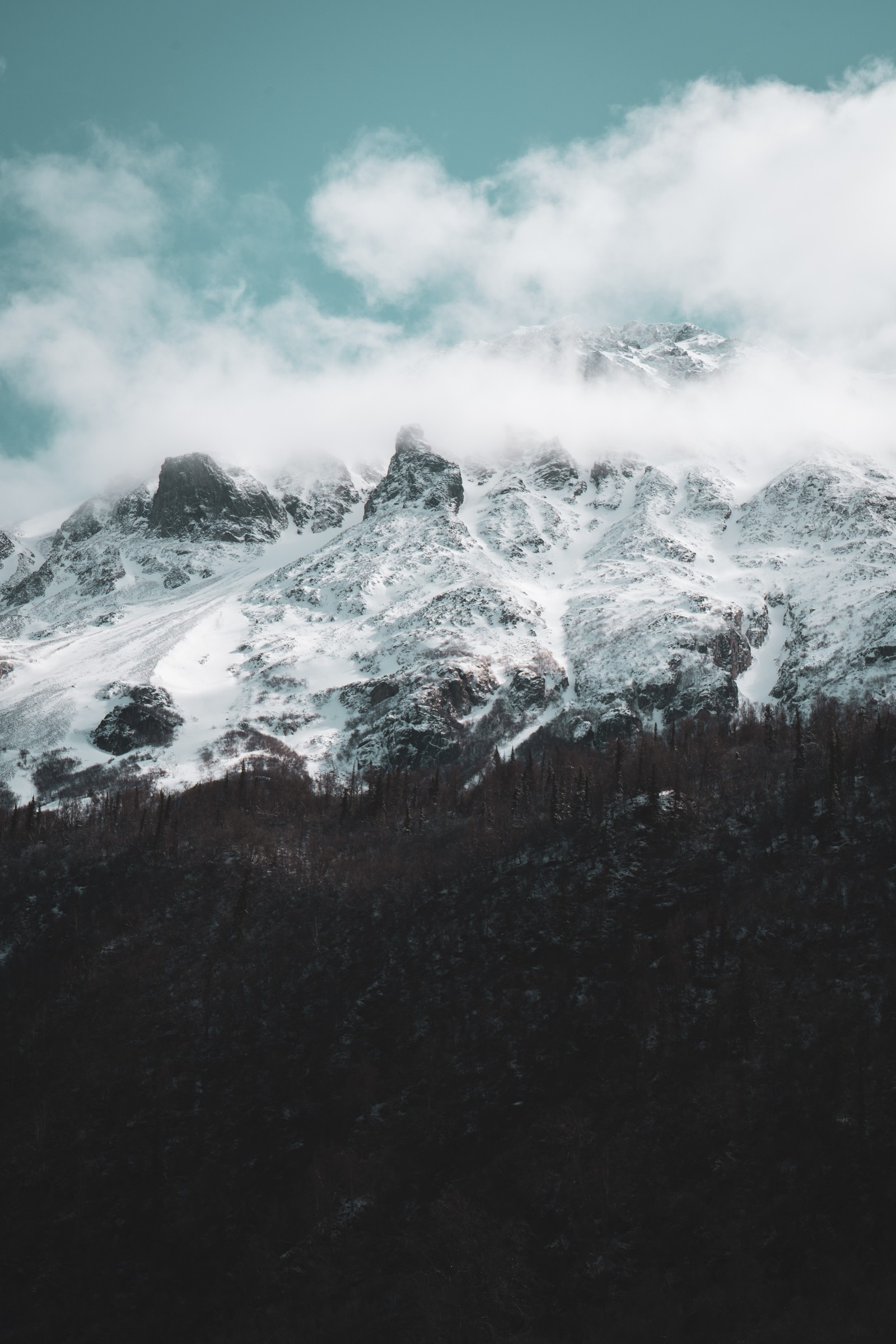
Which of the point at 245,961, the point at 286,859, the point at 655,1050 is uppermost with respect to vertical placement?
the point at 286,859

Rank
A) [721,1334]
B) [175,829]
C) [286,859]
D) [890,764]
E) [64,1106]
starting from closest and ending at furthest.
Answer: [721,1334]
[64,1106]
[890,764]
[286,859]
[175,829]

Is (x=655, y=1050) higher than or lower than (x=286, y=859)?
lower

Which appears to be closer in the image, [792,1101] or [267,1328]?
[267,1328]

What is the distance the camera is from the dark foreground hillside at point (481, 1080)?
65.9 m

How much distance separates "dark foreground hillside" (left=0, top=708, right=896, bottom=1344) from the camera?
65938 mm

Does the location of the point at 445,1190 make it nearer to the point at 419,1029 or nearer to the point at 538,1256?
the point at 538,1256

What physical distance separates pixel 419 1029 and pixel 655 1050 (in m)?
26.1

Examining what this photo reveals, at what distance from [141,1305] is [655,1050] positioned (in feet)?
151

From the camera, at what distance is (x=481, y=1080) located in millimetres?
88938

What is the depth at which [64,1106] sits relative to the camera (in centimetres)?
9538

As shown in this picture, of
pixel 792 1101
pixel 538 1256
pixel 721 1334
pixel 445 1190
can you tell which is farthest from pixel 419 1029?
pixel 721 1334

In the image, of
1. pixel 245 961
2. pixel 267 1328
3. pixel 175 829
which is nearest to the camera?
pixel 267 1328

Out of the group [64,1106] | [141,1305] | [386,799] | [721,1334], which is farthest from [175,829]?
[721,1334]

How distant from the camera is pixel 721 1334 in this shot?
191ft
